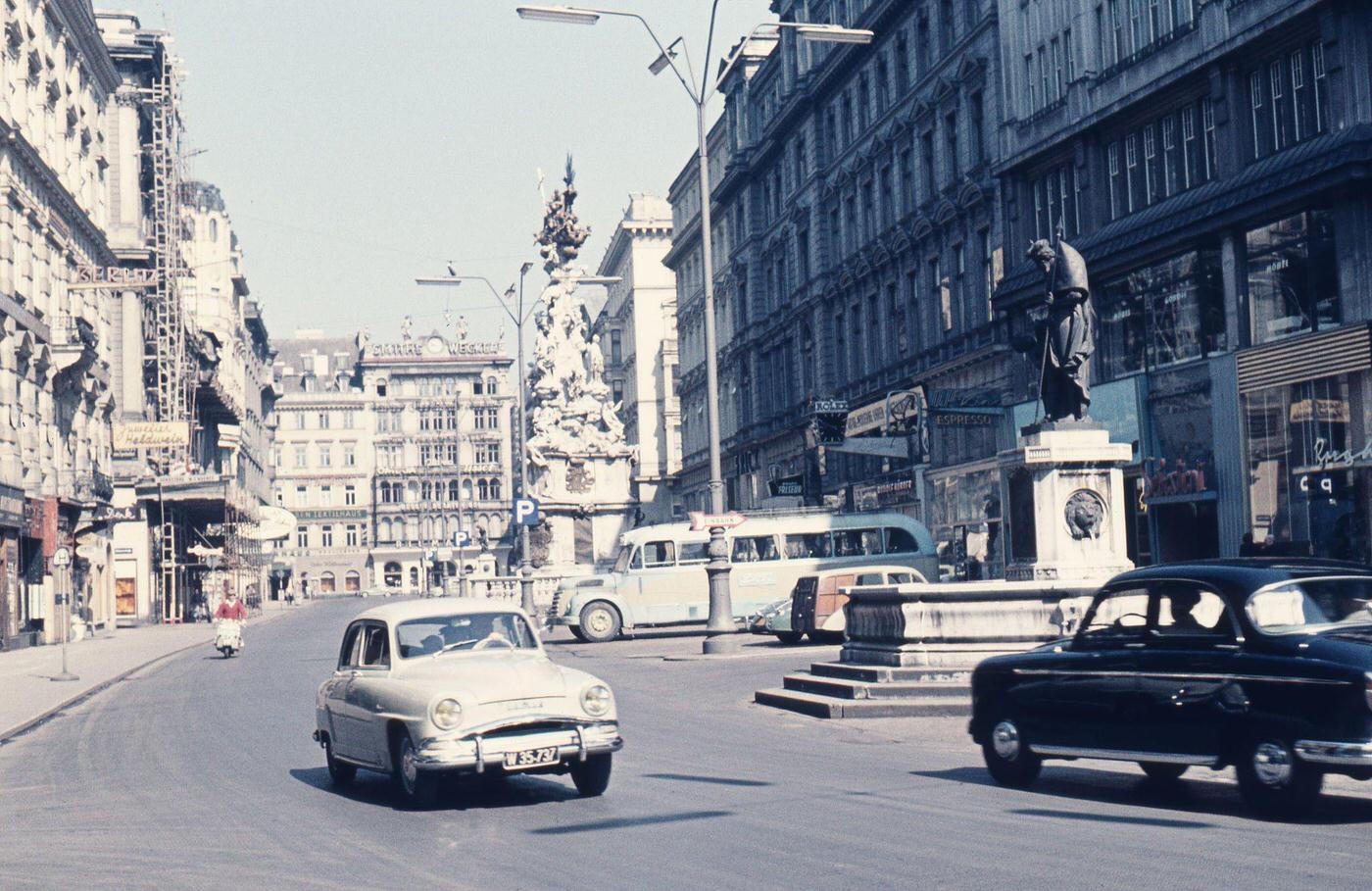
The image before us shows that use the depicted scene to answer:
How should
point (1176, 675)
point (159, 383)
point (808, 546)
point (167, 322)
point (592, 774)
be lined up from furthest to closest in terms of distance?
point (167, 322), point (159, 383), point (808, 546), point (592, 774), point (1176, 675)

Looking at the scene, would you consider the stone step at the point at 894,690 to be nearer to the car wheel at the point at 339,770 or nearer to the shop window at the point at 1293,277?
the car wheel at the point at 339,770

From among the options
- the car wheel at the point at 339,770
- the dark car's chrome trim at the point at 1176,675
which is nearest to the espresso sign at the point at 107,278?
the car wheel at the point at 339,770

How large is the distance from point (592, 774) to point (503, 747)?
33.8 inches

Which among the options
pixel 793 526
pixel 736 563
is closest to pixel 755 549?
pixel 736 563

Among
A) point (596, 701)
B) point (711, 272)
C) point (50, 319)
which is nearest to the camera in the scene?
point (596, 701)

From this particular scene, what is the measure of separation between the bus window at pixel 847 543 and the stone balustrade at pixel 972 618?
18.5 m

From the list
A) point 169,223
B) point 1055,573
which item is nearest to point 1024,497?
point 1055,573

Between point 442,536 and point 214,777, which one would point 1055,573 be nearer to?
point 214,777

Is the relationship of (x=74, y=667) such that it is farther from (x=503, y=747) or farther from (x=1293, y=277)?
(x=503, y=747)

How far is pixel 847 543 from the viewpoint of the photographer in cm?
3772

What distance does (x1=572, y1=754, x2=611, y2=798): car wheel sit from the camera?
40.0 feet

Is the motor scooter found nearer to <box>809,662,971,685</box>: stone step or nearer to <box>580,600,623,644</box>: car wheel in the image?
<box>580,600,623,644</box>: car wheel

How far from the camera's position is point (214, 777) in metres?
14.8

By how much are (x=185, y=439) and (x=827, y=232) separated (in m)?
23.6
